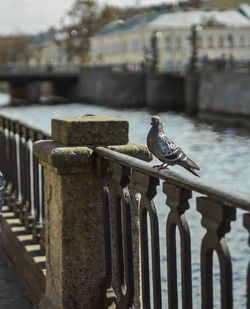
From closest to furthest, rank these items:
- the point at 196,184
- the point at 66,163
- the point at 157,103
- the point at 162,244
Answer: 1. the point at 196,184
2. the point at 66,163
3. the point at 162,244
4. the point at 157,103

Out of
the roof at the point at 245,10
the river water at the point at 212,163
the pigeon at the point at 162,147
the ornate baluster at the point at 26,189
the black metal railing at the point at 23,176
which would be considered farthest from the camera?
the roof at the point at 245,10

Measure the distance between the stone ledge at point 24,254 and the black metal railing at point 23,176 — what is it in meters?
0.06

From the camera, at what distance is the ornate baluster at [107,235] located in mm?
3381

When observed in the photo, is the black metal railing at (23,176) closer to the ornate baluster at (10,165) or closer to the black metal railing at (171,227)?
the ornate baluster at (10,165)

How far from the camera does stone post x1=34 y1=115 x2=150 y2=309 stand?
3.44 m

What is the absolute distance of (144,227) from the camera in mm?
2902

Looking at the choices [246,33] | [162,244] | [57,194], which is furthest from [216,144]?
[246,33]

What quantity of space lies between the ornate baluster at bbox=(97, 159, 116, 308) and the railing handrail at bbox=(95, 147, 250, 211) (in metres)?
0.20

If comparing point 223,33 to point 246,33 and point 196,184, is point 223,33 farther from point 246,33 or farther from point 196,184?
point 196,184

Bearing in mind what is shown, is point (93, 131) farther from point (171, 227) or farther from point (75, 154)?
point (171, 227)

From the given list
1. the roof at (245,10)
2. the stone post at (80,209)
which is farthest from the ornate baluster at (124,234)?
the roof at (245,10)

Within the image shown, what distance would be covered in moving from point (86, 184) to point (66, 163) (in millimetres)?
168

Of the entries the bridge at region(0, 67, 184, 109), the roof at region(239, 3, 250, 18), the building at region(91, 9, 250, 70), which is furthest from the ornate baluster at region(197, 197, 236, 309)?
the roof at region(239, 3, 250, 18)

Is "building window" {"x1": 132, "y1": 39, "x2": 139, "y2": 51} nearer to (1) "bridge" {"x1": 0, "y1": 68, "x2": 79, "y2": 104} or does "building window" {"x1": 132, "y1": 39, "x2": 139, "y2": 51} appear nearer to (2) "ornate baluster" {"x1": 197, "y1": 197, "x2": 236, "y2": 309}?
(1) "bridge" {"x1": 0, "y1": 68, "x2": 79, "y2": 104}
